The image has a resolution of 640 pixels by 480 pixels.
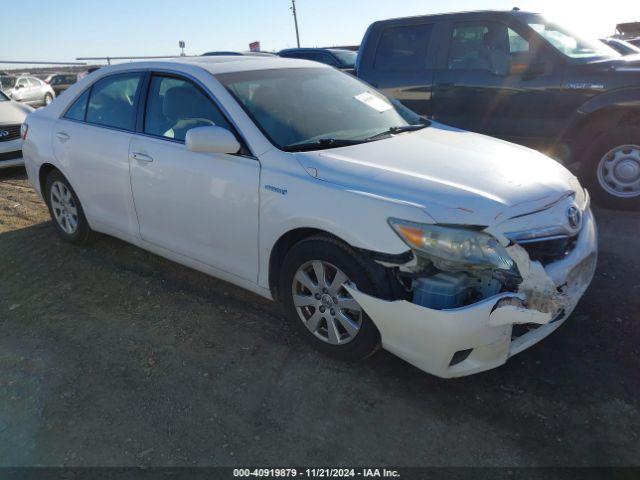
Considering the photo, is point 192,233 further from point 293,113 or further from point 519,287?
point 519,287

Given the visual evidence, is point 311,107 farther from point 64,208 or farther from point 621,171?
point 621,171

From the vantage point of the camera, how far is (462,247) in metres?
2.47

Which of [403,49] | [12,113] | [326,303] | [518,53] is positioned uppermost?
[518,53]

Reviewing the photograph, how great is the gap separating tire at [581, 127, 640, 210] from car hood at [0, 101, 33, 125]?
809 centimetres

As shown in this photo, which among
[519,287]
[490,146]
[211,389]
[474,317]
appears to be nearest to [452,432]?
[474,317]

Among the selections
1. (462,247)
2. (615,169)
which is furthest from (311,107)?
(615,169)

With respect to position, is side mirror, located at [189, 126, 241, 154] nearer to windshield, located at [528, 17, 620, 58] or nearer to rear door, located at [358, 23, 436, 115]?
rear door, located at [358, 23, 436, 115]

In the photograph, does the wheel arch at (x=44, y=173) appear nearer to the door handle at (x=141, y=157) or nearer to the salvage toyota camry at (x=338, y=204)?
the salvage toyota camry at (x=338, y=204)

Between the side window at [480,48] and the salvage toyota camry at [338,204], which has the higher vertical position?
the side window at [480,48]

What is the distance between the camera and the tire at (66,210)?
15.1 ft

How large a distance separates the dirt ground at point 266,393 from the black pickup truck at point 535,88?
1.78 meters

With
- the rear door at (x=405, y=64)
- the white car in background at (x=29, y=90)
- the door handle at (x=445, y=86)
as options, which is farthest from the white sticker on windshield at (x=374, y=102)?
the white car in background at (x=29, y=90)

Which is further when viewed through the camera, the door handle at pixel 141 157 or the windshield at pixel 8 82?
the windshield at pixel 8 82

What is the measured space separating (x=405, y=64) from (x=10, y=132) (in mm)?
6113
